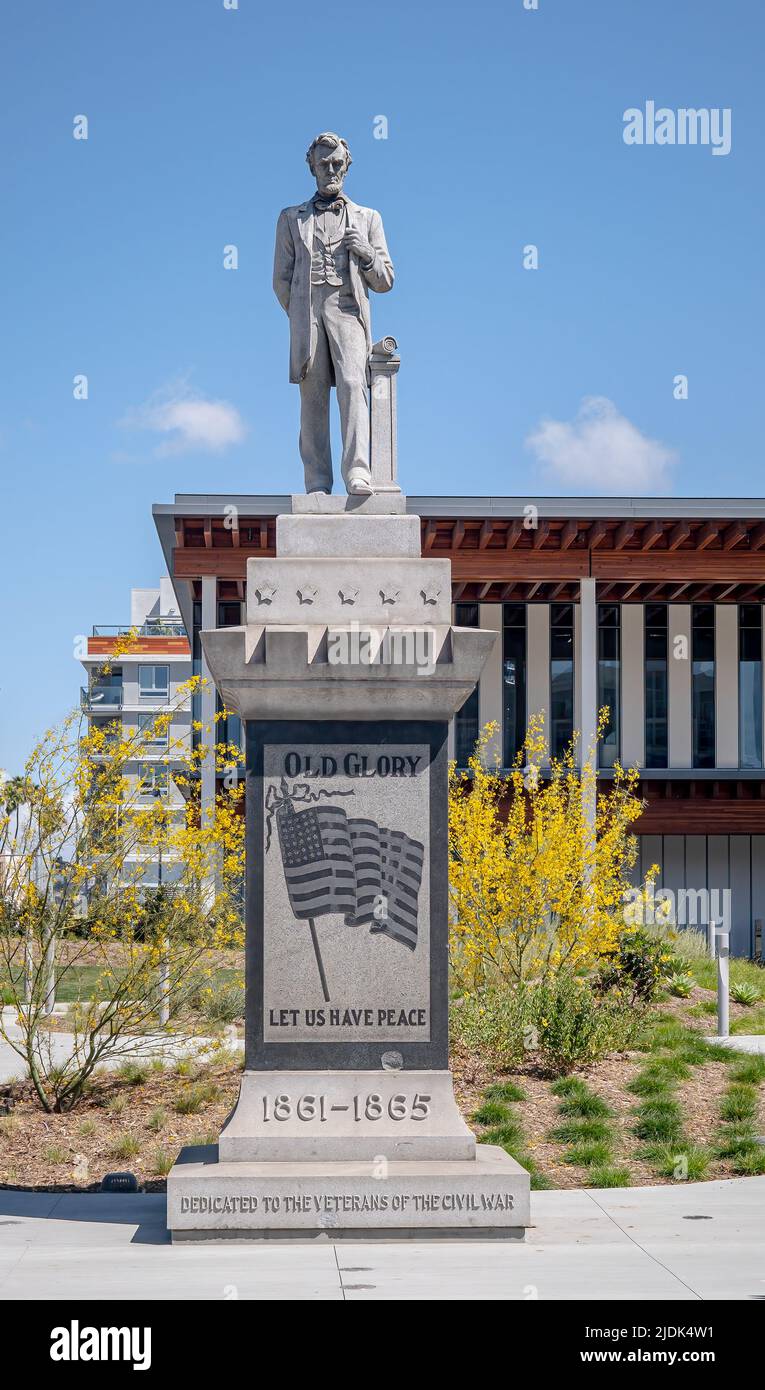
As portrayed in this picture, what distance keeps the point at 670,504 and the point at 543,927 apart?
53.4 feet

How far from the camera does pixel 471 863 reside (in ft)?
51.7

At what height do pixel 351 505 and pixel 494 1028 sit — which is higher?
pixel 351 505

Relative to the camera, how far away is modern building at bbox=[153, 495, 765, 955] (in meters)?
31.3

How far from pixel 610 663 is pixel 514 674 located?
2.55m

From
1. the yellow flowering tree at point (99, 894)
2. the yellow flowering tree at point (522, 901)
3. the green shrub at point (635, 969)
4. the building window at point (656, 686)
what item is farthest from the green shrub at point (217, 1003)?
the building window at point (656, 686)

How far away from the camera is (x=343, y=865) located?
7.97m

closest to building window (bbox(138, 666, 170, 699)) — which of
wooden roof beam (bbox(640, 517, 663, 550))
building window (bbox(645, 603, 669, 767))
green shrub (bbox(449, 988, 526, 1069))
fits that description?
building window (bbox(645, 603, 669, 767))

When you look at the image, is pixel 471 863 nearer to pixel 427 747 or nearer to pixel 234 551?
pixel 427 747

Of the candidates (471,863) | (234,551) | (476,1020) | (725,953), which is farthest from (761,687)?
(476,1020)

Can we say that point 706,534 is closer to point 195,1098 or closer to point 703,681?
point 703,681

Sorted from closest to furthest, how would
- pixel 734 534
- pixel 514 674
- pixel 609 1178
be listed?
pixel 609 1178
pixel 734 534
pixel 514 674

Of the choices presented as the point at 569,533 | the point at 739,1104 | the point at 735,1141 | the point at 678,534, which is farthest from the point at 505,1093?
the point at 678,534

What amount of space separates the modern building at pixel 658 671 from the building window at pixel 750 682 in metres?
0.03

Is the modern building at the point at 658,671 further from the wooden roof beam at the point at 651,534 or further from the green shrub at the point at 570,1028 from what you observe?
the green shrub at the point at 570,1028
